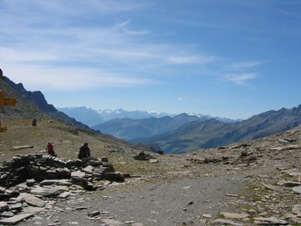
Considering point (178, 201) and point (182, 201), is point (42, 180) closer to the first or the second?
point (178, 201)

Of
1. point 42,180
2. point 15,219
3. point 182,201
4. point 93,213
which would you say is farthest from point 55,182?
point 182,201

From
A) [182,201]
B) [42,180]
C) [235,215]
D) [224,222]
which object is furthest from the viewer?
[42,180]

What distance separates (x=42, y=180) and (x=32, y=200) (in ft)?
21.7

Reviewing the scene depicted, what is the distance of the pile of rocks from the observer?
68.3ft

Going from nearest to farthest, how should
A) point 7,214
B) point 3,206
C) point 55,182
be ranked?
point 7,214, point 3,206, point 55,182

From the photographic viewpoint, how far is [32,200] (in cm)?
2139

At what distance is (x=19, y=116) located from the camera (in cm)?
12394

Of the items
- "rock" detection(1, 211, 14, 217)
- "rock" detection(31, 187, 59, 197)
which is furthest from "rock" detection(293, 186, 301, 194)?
"rock" detection(1, 211, 14, 217)

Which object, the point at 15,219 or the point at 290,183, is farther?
the point at 290,183

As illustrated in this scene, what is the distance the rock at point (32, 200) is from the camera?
822 inches

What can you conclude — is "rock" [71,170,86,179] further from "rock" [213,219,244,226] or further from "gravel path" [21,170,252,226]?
"rock" [213,219,244,226]

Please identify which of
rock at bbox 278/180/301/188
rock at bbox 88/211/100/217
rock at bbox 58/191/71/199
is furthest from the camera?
rock at bbox 278/180/301/188

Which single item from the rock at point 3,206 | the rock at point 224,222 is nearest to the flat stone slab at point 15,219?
the rock at point 3,206

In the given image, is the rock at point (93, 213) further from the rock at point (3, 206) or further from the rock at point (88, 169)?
the rock at point (88, 169)
